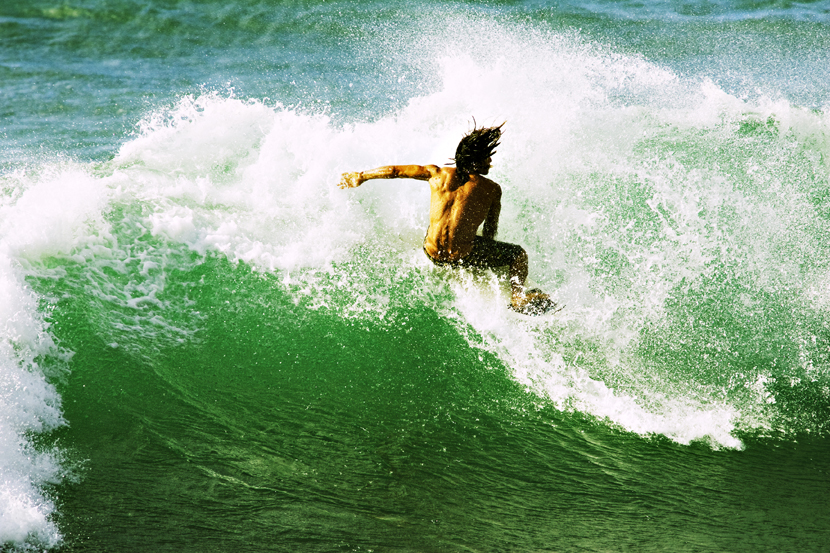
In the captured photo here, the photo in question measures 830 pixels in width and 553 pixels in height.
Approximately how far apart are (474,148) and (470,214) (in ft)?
1.48

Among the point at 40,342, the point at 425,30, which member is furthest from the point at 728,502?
the point at 425,30

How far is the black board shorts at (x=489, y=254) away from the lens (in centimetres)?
445

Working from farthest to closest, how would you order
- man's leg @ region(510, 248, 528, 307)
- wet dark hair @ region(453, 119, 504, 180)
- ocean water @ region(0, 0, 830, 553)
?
man's leg @ region(510, 248, 528, 307) → wet dark hair @ region(453, 119, 504, 180) → ocean water @ region(0, 0, 830, 553)

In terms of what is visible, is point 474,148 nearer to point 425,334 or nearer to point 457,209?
point 457,209

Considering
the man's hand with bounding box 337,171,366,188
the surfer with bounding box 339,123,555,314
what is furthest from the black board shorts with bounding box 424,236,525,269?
the man's hand with bounding box 337,171,366,188

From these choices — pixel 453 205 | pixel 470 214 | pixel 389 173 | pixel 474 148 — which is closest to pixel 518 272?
pixel 470 214

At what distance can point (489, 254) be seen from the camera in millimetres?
4461

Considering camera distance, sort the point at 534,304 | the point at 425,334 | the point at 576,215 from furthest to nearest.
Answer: the point at 576,215 < the point at 425,334 < the point at 534,304

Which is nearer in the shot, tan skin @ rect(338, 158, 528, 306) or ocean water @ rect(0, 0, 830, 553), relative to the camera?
ocean water @ rect(0, 0, 830, 553)

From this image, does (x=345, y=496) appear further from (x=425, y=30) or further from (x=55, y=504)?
(x=425, y=30)

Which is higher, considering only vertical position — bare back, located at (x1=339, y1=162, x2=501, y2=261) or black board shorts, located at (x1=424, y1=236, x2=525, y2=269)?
bare back, located at (x1=339, y1=162, x2=501, y2=261)

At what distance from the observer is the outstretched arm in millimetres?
4461

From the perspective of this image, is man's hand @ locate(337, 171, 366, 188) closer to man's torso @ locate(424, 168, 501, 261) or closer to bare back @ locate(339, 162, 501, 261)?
bare back @ locate(339, 162, 501, 261)

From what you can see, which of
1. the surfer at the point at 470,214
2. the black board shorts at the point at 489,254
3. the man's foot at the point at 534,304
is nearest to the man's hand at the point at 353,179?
the surfer at the point at 470,214
